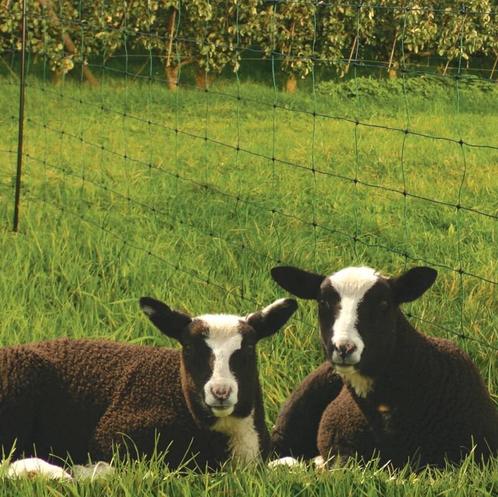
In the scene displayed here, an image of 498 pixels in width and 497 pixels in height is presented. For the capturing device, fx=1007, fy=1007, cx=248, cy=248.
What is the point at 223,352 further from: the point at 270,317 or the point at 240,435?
the point at 240,435

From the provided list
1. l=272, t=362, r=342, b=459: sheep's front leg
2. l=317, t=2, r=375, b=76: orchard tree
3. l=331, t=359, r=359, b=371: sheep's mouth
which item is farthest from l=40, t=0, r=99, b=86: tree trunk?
l=331, t=359, r=359, b=371: sheep's mouth

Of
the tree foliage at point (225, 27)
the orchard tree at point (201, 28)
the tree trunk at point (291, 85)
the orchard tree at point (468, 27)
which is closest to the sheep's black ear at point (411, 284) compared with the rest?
the tree foliage at point (225, 27)

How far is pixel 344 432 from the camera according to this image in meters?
4.10

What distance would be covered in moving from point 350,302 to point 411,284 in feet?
0.88

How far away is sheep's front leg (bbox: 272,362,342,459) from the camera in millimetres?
4289

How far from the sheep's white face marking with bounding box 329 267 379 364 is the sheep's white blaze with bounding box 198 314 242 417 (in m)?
0.36

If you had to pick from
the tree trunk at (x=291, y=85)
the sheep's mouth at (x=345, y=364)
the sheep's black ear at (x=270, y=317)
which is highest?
the sheep's black ear at (x=270, y=317)

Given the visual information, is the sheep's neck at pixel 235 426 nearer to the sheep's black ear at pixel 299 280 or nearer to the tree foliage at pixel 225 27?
the sheep's black ear at pixel 299 280

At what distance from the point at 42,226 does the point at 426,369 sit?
3.79m

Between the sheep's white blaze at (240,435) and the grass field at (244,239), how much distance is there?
0.09 metres

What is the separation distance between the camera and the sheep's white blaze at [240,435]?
3.72 meters

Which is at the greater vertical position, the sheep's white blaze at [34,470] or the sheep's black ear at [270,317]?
the sheep's black ear at [270,317]

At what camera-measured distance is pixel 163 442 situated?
12.5 ft

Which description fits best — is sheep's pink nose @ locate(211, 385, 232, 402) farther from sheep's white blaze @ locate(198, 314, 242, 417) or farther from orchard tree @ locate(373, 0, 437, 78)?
orchard tree @ locate(373, 0, 437, 78)
